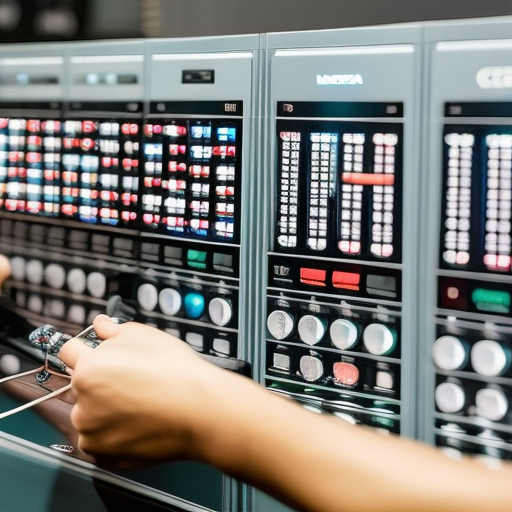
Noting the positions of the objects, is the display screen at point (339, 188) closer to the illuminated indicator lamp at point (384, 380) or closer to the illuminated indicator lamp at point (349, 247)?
the illuminated indicator lamp at point (349, 247)

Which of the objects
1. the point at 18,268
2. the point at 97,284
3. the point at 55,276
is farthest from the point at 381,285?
the point at 18,268

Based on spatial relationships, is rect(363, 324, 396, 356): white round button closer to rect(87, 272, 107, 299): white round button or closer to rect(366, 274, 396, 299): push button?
rect(366, 274, 396, 299): push button

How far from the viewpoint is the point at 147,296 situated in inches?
45.1

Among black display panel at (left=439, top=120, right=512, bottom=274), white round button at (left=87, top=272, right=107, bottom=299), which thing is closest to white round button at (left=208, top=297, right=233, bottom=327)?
white round button at (left=87, top=272, right=107, bottom=299)

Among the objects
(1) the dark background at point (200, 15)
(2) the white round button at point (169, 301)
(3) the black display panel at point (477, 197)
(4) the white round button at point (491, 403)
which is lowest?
(4) the white round button at point (491, 403)

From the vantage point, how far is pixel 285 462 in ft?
2.76

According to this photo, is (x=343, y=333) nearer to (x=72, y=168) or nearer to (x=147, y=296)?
(x=147, y=296)

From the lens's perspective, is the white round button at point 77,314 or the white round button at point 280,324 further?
the white round button at point 77,314

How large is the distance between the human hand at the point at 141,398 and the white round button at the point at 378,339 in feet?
0.63

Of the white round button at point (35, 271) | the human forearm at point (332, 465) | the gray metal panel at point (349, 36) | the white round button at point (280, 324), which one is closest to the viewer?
the human forearm at point (332, 465)

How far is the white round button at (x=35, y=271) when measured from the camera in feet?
4.28

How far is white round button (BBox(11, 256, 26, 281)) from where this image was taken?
134 cm

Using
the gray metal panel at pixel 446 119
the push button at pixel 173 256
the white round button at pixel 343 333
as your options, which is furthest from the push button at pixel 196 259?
the gray metal panel at pixel 446 119

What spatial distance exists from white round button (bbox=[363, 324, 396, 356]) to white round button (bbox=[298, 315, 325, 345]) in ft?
0.21
